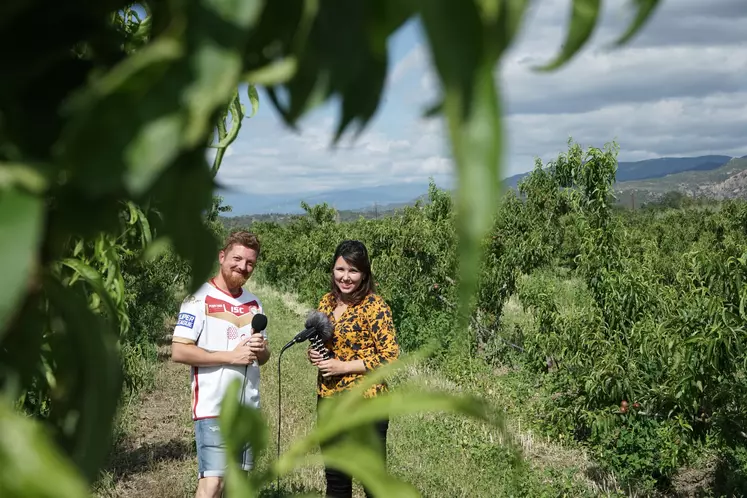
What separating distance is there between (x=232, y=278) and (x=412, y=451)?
10.8ft

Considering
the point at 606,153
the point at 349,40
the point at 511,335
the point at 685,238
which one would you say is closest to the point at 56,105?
the point at 349,40

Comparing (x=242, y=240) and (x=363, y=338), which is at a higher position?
(x=242, y=240)

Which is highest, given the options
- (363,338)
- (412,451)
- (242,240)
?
(242,240)

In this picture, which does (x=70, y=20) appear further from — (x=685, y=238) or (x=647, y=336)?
(x=685, y=238)

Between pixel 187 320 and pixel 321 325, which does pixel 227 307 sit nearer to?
pixel 187 320

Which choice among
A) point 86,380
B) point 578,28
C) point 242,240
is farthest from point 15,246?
point 242,240

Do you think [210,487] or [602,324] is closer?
[210,487]

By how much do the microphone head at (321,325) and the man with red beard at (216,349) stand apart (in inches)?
15.2

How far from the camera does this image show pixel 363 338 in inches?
174

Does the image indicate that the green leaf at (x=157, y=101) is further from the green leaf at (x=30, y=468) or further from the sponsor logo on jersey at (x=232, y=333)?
the sponsor logo on jersey at (x=232, y=333)

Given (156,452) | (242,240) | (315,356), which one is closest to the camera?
(242,240)

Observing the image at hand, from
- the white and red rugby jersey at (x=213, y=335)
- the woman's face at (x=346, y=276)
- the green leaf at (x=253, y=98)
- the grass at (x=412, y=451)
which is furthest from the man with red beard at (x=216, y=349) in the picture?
the green leaf at (x=253, y=98)

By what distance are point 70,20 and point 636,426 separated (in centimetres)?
616

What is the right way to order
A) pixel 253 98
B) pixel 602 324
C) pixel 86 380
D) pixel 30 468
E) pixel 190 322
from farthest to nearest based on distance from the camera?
pixel 602 324
pixel 190 322
pixel 253 98
pixel 86 380
pixel 30 468
